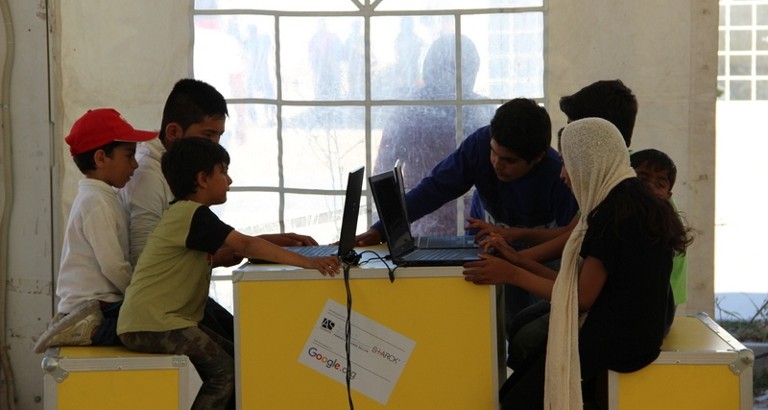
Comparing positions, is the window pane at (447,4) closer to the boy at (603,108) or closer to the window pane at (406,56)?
the window pane at (406,56)

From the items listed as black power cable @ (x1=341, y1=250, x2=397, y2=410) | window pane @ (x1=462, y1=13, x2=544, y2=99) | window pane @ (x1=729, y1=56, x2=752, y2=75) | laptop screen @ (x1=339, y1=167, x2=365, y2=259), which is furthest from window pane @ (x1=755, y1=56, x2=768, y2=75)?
black power cable @ (x1=341, y1=250, x2=397, y2=410)

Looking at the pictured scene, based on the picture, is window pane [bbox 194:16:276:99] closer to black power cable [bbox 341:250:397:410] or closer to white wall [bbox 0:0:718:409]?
white wall [bbox 0:0:718:409]

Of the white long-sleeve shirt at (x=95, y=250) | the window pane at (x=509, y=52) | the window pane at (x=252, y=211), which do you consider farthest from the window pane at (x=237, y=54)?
the white long-sleeve shirt at (x=95, y=250)

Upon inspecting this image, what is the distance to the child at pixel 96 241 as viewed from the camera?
3.27 metres

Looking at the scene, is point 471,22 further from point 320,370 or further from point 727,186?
point 727,186

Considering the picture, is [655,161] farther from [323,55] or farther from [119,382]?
[119,382]

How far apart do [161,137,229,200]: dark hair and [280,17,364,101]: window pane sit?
118cm

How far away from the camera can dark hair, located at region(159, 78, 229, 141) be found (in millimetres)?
3613

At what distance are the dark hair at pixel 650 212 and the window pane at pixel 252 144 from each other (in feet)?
6.07

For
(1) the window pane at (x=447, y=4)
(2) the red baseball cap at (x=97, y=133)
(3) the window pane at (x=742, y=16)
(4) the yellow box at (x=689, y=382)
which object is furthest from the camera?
(3) the window pane at (x=742, y=16)

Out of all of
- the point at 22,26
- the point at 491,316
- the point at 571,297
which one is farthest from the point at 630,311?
the point at 22,26

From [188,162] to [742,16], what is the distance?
747 centimetres

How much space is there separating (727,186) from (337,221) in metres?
6.46

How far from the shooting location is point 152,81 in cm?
426
